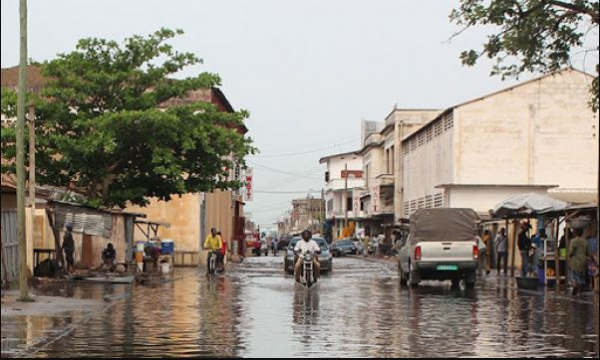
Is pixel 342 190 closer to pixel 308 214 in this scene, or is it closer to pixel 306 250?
pixel 308 214

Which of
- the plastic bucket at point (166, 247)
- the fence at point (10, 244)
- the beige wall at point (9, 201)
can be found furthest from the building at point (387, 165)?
the fence at point (10, 244)

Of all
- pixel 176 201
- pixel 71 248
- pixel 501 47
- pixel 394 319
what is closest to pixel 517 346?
pixel 394 319

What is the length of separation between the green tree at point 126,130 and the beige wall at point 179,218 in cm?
1122

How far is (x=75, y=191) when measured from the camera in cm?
3616

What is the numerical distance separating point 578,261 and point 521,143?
28.2 metres

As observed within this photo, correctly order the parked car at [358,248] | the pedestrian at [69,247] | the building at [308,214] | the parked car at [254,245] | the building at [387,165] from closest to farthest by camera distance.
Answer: the pedestrian at [69,247] → the building at [387,165] → the parked car at [358,248] → the parked car at [254,245] → the building at [308,214]

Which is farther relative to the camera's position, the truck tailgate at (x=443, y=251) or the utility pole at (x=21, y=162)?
the truck tailgate at (x=443, y=251)

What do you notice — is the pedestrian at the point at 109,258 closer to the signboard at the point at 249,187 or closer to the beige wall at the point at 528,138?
the beige wall at the point at 528,138

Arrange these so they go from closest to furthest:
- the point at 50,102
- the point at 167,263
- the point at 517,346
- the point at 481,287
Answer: the point at 517,346 < the point at 481,287 < the point at 50,102 < the point at 167,263

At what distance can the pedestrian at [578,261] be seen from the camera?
83.0 feet

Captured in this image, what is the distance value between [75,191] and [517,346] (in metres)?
25.2

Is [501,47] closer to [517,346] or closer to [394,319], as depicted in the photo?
[394,319]

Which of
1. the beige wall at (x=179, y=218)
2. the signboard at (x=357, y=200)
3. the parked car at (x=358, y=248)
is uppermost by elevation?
the signboard at (x=357, y=200)

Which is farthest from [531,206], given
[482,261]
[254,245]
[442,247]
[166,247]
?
[254,245]
